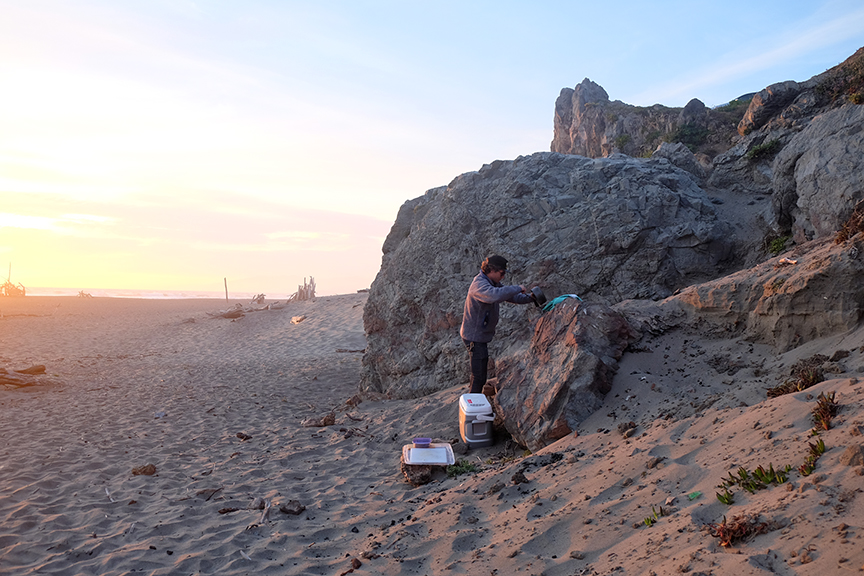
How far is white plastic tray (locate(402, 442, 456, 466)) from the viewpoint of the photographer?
218 inches

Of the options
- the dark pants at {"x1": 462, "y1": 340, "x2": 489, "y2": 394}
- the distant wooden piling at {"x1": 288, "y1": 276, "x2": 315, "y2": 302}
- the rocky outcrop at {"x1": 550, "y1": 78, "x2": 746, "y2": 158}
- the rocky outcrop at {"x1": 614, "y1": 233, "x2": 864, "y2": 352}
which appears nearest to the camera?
the rocky outcrop at {"x1": 614, "y1": 233, "x2": 864, "y2": 352}

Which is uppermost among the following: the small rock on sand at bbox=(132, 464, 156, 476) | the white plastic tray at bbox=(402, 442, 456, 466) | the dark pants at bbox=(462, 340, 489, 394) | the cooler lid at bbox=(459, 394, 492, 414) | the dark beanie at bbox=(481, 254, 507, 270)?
the dark beanie at bbox=(481, 254, 507, 270)

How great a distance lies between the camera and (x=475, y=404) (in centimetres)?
611

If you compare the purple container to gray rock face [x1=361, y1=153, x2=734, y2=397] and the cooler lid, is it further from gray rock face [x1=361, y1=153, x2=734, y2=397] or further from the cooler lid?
gray rock face [x1=361, y1=153, x2=734, y2=397]

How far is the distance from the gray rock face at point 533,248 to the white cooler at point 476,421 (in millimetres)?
1106

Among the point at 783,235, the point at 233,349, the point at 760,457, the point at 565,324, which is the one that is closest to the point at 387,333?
the point at 565,324

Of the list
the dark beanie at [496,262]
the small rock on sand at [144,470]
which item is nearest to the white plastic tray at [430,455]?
the dark beanie at [496,262]

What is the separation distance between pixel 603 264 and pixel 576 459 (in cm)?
454

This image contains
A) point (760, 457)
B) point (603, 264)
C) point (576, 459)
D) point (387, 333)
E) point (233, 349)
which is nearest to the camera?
point (760, 457)

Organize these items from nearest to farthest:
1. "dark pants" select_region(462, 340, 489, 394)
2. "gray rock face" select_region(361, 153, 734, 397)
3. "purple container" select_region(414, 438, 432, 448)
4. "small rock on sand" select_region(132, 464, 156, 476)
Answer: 1. "purple container" select_region(414, 438, 432, 448)
2. "small rock on sand" select_region(132, 464, 156, 476)
3. "dark pants" select_region(462, 340, 489, 394)
4. "gray rock face" select_region(361, 153, 734, 397)

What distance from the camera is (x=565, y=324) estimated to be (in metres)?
5.92

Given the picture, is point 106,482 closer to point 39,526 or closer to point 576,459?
point 39,526

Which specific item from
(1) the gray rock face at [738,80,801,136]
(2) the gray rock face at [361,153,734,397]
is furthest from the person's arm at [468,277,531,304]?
(1) the gray rock face at [738,80,801,136]

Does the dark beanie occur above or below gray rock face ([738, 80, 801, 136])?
below
